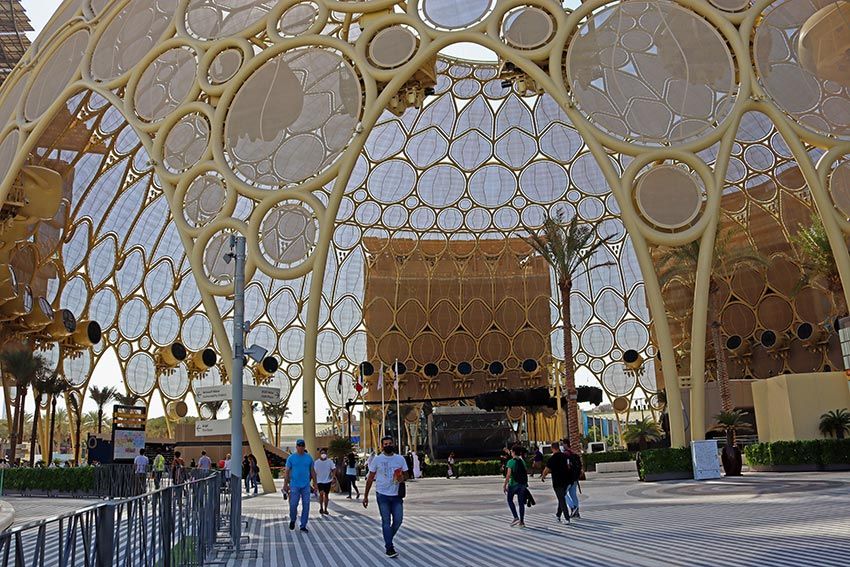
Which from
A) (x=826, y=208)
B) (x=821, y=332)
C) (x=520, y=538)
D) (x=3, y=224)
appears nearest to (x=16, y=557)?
(x=520, y=538)

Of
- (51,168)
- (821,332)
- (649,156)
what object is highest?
(51,168)

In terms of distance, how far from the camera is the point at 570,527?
13.9 meters

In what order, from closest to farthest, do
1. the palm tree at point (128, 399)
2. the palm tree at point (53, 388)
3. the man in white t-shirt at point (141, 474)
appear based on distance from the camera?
the man in white t-shirt at point (141, 474) → the palm tree at point (53, 388) → the palm tree at point (128, 399)

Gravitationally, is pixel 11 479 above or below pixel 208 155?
below

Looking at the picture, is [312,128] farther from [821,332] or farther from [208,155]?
[821,332]

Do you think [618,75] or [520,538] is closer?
[520,538]

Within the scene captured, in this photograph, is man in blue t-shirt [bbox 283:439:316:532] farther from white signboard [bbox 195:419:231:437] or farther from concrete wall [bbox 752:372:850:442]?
concrete wall [bbox 752:372:850:442]

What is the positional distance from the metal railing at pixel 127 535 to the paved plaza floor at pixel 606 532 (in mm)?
1428

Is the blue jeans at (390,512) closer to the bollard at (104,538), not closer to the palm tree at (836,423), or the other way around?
the bollard at (104,538)

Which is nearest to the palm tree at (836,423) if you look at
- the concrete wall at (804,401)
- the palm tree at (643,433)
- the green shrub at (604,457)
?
the concrete wall at (804,401)

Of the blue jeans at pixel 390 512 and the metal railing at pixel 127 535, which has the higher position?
the metal railing at pixel 127 535

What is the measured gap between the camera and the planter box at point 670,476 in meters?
26.7

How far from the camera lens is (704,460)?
86.3 feet

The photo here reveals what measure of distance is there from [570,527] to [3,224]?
32089 millimetres
